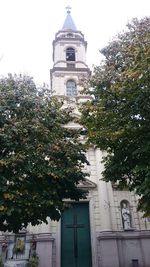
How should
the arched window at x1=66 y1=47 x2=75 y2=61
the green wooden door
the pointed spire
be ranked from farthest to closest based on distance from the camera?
the pointed spire → the arched window at x1=66 y1=47 x2=75 y2=61 → the green wooden door

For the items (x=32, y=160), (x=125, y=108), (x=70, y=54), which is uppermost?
(x=70, y=54)

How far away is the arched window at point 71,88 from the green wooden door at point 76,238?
9.14m

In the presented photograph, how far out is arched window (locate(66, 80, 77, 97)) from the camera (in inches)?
904

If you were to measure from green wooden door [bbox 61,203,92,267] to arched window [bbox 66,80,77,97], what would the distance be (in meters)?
9.14

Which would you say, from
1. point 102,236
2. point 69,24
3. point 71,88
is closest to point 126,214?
point 102,236

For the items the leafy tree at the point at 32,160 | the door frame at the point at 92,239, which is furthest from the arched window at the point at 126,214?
the leafy tree at the point at 32,160

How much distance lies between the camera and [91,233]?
1673cm

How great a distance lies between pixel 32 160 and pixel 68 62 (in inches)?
638

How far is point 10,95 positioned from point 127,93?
15.6 ft

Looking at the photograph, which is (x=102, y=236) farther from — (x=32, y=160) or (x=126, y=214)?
(x=32, y=160)

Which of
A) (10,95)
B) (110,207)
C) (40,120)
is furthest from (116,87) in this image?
(110,207)

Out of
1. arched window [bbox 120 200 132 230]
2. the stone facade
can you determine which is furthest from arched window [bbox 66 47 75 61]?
arched window [bbox 120 200 132 230]

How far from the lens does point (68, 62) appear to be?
24812 millimetres

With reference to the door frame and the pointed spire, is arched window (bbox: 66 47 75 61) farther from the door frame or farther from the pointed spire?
the door frame
